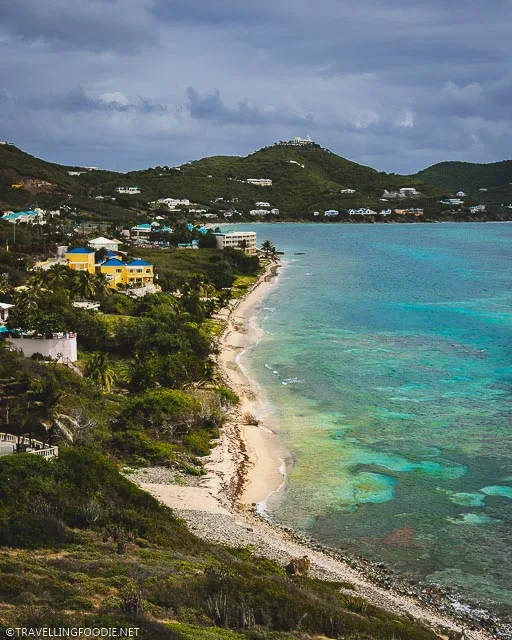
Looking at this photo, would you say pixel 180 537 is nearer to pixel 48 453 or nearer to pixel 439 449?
pixel 48 453

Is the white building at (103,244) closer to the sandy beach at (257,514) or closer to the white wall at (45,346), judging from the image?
the white wall at (45,346)

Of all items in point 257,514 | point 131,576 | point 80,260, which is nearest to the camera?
point 131,576

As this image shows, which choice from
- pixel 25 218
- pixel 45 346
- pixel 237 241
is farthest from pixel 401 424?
pixel 237 241

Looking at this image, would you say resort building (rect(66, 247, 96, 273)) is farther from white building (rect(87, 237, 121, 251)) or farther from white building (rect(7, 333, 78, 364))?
white building (rect(7, 333, 78, 364))

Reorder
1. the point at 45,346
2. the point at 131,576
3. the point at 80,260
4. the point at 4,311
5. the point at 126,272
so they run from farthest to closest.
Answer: the point at 126,272, the point at 80,260, the point at 4,311, the point at 45,346, the point at 131,576

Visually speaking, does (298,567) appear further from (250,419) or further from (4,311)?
(4,311)

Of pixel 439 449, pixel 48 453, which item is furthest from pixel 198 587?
pixel 439 449

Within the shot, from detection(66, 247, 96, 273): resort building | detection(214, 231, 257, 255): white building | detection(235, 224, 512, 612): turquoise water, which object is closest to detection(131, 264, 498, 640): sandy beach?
detection(235, 224, 512, 612): turquoise water
